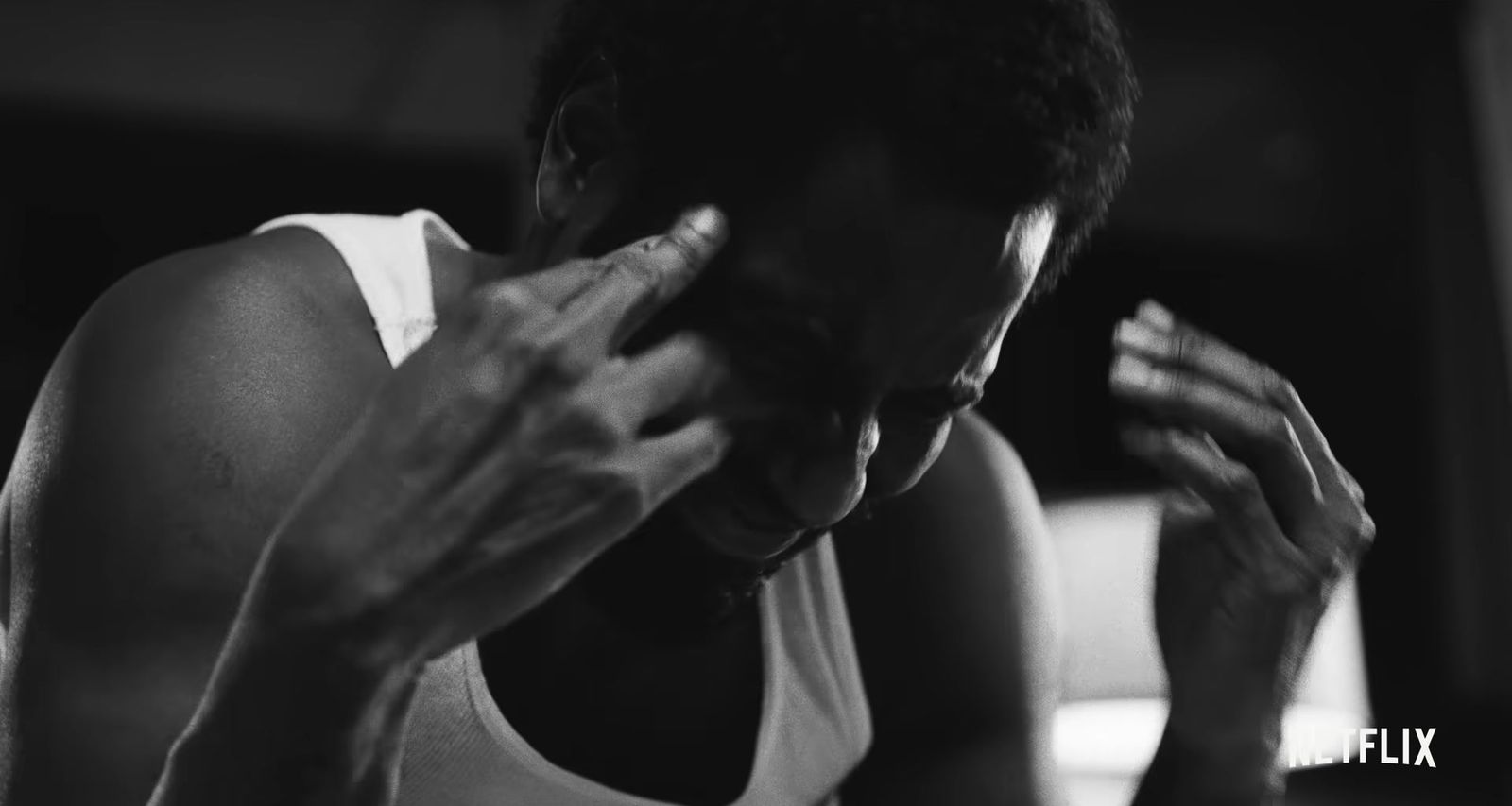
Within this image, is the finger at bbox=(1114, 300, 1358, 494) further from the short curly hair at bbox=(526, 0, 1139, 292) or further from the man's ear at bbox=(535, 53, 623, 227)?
the man's ear at bbox=(535, 53, 623, 227)

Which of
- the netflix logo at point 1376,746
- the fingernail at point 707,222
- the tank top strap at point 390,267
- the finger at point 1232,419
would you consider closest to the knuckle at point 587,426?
the fingernail at point 707,222

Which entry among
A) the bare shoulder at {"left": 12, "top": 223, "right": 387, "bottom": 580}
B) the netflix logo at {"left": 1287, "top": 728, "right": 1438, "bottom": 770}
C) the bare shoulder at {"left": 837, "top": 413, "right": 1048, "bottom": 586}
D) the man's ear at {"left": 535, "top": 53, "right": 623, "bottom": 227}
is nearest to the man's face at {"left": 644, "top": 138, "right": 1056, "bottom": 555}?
→ the man's ear at {"left": 535, "top": 53, "right": 623, "bottom": 227}

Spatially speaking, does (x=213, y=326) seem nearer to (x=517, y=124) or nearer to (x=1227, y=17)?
(x=517, y=124)

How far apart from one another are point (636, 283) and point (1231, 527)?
1.36 ft

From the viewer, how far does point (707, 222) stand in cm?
59

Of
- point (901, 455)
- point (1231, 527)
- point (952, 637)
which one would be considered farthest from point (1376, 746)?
point (901, 455)

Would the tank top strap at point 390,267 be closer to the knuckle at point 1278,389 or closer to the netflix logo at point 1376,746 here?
the knuckle at point 1278,389

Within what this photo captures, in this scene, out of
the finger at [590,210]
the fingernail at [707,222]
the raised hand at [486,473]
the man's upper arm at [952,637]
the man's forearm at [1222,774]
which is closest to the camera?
the raised hand at [486,473]

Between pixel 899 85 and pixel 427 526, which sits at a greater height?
pixel 899 85

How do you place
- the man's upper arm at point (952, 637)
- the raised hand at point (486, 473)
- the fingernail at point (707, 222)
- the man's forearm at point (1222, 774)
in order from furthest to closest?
the man's upper arm at point (952, 637), the man's forearm at point (1222, 774), the fingernail at point (707, 222), the raised hand at point (486, 473)

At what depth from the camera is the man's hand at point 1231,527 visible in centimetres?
74

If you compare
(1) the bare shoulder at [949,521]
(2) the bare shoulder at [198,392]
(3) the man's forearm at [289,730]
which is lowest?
(1) the bare shoulder at [949,521]

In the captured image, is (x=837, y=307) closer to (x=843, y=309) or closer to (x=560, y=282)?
(x=843, y=309)

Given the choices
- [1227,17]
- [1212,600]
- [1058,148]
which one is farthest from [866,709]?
[1227,17]
